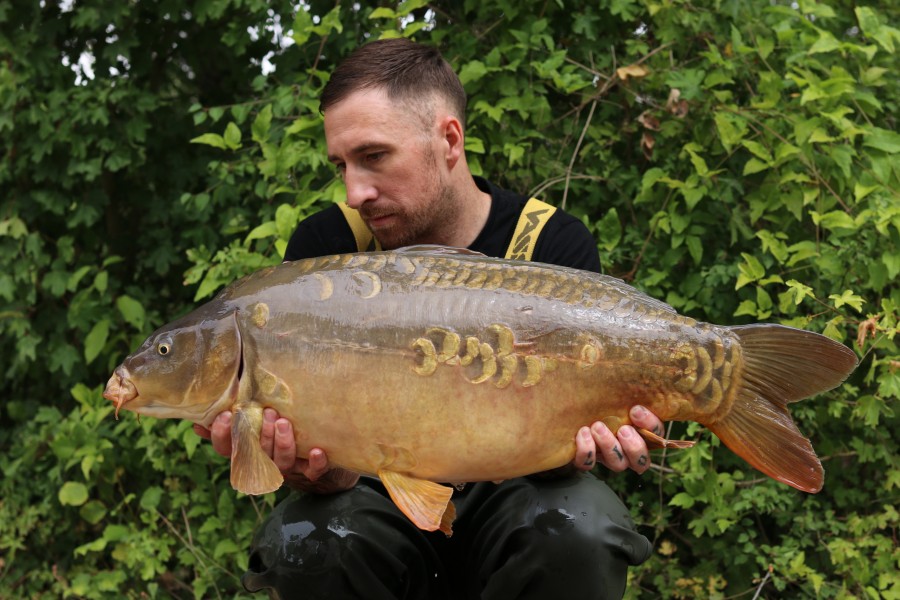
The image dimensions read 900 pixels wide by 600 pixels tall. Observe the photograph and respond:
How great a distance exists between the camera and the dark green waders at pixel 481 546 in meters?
1.77

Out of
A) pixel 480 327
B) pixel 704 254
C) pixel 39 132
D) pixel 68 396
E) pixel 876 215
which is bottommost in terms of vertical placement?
pixel 68 396

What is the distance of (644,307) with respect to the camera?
1.66 m

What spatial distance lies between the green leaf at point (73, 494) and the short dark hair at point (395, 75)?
5.62ft

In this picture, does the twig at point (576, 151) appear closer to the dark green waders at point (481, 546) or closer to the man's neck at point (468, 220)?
the man's neck at point (468, 220)

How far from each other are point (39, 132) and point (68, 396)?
0.91 m

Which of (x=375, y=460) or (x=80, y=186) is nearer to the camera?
(x=375, y=460)

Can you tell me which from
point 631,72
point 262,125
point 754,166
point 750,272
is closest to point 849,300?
point 750,272

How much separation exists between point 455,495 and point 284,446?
0.52 m

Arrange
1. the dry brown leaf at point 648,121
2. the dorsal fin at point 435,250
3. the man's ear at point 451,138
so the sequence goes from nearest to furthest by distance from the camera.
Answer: the dorsal fin at point 435,250, the man's ear at point 451,138, the dry brown leaf at point 648,121

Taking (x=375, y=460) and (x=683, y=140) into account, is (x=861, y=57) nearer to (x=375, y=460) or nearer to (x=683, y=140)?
(x=683, y=140)

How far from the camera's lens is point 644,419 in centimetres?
166

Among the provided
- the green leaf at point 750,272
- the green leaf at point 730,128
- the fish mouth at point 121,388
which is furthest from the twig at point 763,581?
the fish mouth at point 121,388

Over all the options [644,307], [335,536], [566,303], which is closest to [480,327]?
[566,303]

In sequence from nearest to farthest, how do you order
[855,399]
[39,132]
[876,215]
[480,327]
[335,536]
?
[480,327], [335,536], [876,215], [855,399], [39,132]
